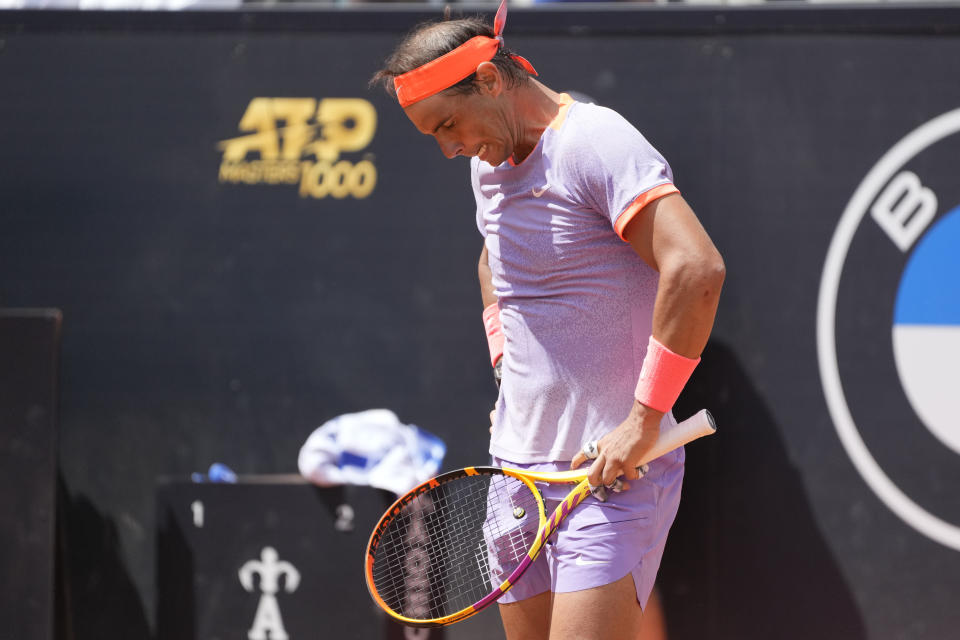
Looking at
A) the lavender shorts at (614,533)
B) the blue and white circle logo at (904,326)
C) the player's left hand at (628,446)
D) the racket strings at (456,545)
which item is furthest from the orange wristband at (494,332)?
the blue and white circle logo at (904,326)

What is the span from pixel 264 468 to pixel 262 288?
23.3 inches

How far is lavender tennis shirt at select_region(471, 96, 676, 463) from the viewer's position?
6.26 ft

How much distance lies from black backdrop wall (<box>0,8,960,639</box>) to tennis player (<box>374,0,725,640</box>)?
1.29 metres

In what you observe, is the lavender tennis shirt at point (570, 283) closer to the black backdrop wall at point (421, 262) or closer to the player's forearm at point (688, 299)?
the player's forearm at point (688, 299)

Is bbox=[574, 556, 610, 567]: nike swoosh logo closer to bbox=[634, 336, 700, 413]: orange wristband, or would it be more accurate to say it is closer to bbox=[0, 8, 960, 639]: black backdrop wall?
bbox=[634, 336, 700, 413]: orange wristband

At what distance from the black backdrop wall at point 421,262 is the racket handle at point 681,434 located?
4.54ft

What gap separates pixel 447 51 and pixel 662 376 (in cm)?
74

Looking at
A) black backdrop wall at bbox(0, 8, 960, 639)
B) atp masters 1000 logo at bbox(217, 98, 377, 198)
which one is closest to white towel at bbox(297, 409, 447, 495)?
black backdrop wall at bbox(0, 8, 960, 639)

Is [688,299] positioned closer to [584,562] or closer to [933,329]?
[584,562]

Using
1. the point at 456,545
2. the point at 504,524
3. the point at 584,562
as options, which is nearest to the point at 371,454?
the point at 456,545

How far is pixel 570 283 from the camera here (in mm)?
1991

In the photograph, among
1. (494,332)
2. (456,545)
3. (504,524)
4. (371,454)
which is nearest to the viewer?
(504,524)

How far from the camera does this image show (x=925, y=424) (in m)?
3.22

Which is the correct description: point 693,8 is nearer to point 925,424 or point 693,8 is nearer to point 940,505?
point 925,424
